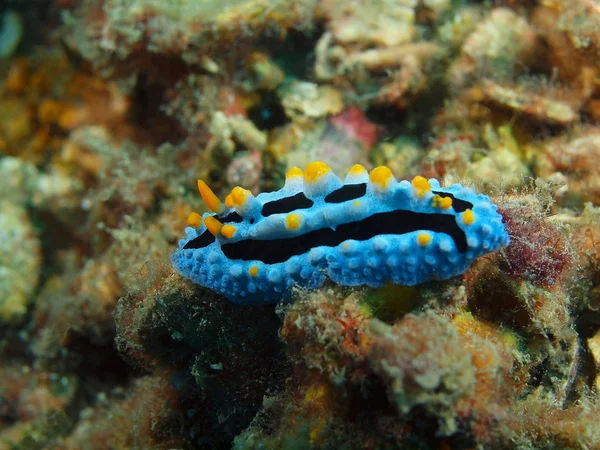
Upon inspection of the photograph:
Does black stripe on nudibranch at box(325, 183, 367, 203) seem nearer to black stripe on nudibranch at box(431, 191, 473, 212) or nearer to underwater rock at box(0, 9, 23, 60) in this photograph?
black stripe on nudibranch at box(431, 191, 473, 212)

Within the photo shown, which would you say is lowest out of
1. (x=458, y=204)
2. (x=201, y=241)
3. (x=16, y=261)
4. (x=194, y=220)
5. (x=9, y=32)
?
(x=16, y=261)

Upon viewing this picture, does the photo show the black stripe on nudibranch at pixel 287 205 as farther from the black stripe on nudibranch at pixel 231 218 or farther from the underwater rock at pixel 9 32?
the underwater rock at pixel 9 32

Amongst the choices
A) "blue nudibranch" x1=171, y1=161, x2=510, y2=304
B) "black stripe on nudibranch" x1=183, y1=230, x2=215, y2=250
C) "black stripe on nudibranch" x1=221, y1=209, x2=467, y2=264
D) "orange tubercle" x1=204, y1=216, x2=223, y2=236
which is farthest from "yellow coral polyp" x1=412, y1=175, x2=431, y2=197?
"black stripe on nudibranch" x1=183, y1=230, x2=215, y2=250

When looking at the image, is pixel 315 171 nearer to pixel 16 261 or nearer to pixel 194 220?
pixel 194 220

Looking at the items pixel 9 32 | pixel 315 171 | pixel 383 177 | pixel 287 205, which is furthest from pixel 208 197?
pixel 9 32

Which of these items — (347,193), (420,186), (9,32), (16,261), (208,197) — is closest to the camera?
(420,186)

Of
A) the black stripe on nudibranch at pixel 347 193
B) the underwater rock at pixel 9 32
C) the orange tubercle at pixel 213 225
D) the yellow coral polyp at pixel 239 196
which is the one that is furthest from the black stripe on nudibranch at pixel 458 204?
the underwater rock at pixel 9 32

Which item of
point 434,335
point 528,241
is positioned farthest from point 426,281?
point 528,241

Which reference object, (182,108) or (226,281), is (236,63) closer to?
(182,108)
